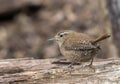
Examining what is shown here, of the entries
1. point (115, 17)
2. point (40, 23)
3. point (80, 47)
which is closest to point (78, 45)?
point (80, 47)

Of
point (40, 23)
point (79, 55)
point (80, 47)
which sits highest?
point (40, 23)

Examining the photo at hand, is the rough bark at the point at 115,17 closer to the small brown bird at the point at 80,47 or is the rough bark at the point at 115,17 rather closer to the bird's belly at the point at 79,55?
the small brown bird at the point at 80,47

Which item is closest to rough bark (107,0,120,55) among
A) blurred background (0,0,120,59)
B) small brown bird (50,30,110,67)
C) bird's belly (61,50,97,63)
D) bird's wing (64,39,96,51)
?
blurred background (0,0,120,59)

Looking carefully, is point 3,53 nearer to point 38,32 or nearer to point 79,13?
point 38,32

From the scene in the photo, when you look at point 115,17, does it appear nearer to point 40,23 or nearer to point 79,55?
point 79,55

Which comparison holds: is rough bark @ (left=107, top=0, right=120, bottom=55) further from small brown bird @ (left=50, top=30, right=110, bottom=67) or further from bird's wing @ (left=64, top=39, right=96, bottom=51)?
bird's wing @ (left=64, top=39, right=96, bottom=51)

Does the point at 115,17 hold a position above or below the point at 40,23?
below

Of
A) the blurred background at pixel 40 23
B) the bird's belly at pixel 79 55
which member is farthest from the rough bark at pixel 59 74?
the blurred background at pixel 40 23
